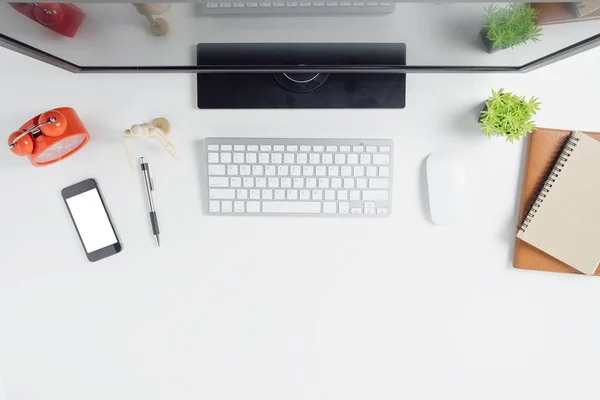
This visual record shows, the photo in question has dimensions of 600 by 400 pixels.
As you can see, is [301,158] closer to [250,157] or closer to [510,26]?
[250,157]

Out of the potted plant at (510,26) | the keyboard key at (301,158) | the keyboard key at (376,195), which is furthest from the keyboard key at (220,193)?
the potted plant at (510,26)

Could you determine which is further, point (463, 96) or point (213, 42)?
point (463, 96)

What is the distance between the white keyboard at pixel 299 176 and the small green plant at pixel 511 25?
243mm

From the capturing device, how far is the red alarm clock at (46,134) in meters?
0.69

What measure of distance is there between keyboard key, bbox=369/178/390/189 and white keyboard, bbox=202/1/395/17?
1.06 ft

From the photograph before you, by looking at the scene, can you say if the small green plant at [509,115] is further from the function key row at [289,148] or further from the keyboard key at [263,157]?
the keyboard key at [263,157]

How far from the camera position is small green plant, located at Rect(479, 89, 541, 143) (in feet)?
2.34

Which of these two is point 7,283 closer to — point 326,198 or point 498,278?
point 326,198

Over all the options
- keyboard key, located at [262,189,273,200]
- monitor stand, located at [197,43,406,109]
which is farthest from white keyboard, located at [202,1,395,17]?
keyboard key, located at [262,189,273,200]

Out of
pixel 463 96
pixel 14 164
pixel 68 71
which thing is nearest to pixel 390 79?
pixel 463 96

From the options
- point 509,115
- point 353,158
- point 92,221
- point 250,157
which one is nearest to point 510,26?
point 509,115

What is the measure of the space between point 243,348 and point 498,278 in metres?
0.45

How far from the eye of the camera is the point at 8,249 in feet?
2.69

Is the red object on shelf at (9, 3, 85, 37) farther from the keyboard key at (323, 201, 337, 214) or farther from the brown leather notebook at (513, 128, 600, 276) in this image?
the brown leather notebook at (513, 128, 600, 276)
